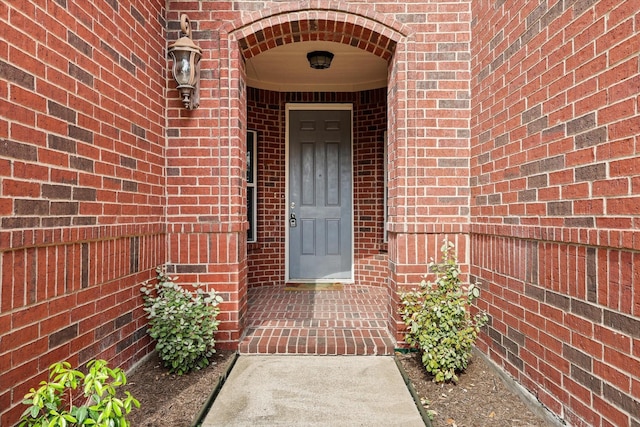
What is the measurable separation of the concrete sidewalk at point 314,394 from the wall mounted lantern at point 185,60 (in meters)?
2.07

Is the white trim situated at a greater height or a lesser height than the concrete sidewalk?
greater

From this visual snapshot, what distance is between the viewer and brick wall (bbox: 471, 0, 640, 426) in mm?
1551

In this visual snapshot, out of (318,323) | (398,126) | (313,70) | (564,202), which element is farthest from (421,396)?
(313,70)

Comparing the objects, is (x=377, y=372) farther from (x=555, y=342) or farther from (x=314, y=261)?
(x=314, y=261)

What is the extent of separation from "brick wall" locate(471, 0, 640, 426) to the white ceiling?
1.88 metres

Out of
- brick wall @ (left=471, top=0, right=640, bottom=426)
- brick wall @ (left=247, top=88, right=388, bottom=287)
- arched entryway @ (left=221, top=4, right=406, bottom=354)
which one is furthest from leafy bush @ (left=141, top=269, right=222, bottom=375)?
brick wall @ (left=247, top=88, right=388, bottom=287)

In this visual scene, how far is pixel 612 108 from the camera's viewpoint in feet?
5.27

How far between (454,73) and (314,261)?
3.15 m

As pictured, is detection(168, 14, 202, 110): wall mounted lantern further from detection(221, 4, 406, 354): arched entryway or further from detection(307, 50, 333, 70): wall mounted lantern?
detection(307, 50, 333, 70): wall mounted lantern

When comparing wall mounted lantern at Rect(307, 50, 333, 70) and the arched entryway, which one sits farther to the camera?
the arched entryway

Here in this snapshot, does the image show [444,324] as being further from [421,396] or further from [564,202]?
[564,202]

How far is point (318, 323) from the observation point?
351 cm

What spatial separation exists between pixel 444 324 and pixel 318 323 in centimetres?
128

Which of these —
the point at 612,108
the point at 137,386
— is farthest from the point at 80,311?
the point at 612,108
